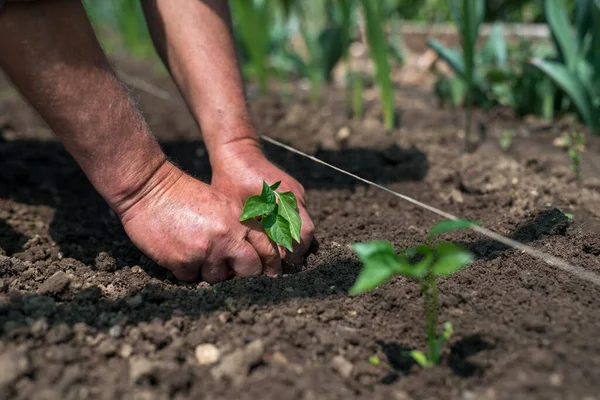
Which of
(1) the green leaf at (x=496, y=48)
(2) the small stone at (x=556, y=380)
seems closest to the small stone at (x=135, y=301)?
(2) the small stone at (x=556, y=380)

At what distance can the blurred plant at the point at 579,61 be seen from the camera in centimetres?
242

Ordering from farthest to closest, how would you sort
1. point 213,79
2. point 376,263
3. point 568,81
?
point 568,81, point 213,79, point 376,263

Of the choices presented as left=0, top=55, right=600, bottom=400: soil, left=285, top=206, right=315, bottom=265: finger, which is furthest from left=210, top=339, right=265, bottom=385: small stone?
left=285, top=206, right=315, bottom=265: finger

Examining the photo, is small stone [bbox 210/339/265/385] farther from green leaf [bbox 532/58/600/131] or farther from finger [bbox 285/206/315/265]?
green leaf [bbox 532/58/600/131]

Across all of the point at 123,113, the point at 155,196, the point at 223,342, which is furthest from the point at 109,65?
the point at 223,342

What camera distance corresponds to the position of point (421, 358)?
3.58ft

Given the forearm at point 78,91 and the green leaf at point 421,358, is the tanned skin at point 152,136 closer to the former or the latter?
the forearm at point 78,91

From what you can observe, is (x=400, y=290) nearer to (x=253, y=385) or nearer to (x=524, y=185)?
(x=253, y=385)

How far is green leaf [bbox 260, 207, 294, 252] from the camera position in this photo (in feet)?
4.61

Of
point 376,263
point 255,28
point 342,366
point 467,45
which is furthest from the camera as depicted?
point 255,28

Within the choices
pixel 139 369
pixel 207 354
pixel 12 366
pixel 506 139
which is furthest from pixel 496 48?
pixel 12 366

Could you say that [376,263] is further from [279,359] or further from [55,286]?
[55,286]

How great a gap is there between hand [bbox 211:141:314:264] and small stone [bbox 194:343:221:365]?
0.42 m

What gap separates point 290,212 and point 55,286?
54cm
